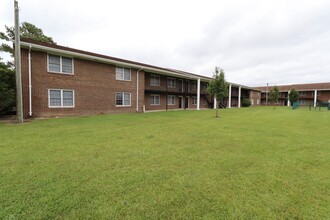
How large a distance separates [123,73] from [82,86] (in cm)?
444

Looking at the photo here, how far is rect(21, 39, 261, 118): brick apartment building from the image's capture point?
11.7m

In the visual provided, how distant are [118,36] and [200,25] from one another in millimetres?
10307

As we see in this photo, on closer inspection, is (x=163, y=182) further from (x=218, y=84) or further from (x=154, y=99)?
(x=154, y=99)

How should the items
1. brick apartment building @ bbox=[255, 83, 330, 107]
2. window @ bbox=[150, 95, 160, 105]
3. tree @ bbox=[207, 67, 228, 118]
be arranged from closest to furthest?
tree @ bbox=[207, 67, 228, 118] → window @ bbox=[150, 95, 160, 105] → brick apartment building @ bbox=[255, 83, 330, 107]

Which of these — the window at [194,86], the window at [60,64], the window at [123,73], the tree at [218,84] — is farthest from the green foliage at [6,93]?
the window at [194,86]

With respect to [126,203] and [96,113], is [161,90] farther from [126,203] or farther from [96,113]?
[126,203]

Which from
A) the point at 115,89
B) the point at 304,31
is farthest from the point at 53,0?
the point at 304,31

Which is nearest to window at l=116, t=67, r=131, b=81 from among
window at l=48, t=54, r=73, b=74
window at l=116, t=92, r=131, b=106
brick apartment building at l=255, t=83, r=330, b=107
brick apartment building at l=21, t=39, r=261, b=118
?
brick apartment building at l=21, t=39, r=261, b=118

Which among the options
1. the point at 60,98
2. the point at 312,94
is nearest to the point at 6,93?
the point at 60,98

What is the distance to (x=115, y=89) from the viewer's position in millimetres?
16266

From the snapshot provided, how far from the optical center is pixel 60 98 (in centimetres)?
1309

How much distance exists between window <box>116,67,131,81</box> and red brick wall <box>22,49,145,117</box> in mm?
381

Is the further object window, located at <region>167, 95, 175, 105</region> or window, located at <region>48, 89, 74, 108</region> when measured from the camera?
window, located at <region>167, 95, 175, 105</region>

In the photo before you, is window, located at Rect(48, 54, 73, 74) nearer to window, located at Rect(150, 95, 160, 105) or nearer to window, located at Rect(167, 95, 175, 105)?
window, located at Rect(150, 95, 160, 105)
